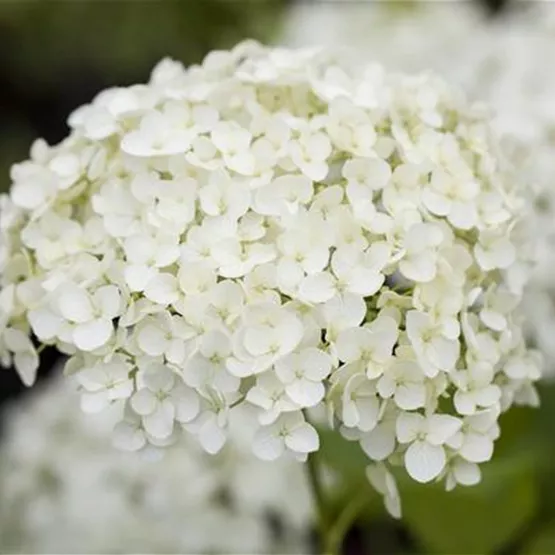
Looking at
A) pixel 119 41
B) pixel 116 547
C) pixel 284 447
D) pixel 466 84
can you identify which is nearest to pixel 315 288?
pixel 284 447

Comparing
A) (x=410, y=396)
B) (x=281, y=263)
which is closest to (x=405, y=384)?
(x=410, y=396)

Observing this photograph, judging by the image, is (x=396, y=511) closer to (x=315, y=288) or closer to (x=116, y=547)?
(x=315, y=288)

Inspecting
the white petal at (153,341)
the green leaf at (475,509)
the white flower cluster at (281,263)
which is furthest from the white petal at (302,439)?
the green leaf at (475,509)

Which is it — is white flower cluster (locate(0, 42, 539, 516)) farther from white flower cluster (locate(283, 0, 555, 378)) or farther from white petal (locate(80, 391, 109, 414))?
white flower cluster (locate(283, 0, 555, 378))

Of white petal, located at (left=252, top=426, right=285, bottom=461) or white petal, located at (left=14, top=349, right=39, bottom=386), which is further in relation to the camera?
white petal, located at (left=14, top=349, right=39, bottom=386)

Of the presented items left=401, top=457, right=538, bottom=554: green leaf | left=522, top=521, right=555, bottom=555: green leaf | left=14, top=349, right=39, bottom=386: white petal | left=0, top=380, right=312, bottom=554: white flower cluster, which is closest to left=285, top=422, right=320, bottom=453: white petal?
left=14, top=349, right=39, bottom=386: white petal

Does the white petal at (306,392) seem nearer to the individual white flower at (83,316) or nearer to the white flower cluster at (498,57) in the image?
the individual white flower at (83,316)
